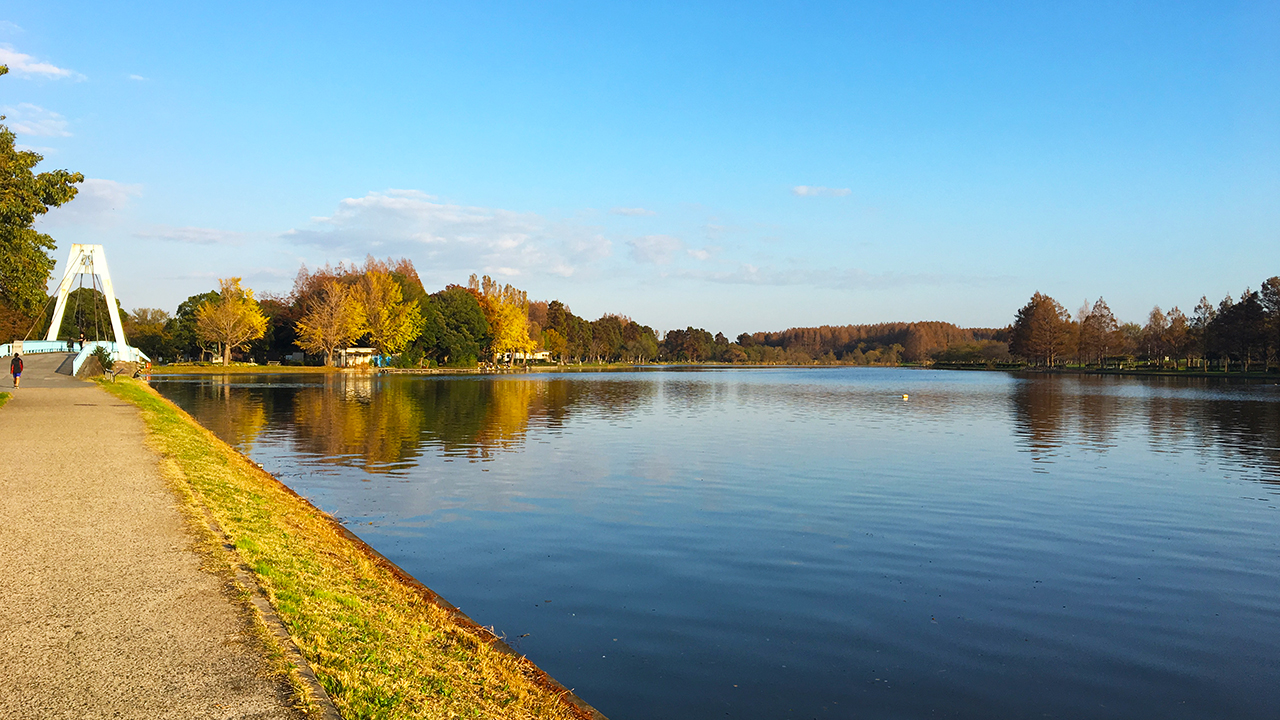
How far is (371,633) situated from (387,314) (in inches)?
3753

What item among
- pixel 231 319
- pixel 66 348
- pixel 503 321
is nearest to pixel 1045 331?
pixel 503 321

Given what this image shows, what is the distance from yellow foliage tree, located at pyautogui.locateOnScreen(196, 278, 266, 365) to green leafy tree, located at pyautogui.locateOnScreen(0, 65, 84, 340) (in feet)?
218

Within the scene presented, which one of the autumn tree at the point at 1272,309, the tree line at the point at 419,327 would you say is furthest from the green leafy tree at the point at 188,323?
the autumn tree at the point at 1272,309

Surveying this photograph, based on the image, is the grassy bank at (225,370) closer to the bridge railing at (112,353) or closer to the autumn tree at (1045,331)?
the bridge railing at (112,353)

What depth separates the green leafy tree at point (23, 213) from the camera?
80.9 feet

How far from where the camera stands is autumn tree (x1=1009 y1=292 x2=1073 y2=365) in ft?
452

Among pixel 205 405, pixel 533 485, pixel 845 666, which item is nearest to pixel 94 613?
pixel 845 666

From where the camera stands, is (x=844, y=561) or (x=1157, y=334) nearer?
(x=844, y=561)

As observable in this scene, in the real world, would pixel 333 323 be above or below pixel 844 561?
above

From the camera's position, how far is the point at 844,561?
1130 cm

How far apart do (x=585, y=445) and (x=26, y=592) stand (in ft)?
60.1

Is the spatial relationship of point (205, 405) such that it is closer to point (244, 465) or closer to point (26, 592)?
point (244, 465)

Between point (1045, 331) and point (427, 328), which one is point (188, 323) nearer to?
point (427, 328)

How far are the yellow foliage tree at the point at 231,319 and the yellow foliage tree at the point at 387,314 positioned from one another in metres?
12.9
